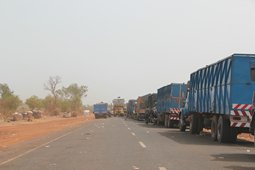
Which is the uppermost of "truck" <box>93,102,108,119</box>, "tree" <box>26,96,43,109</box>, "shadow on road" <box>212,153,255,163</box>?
"tree" <box>26,96,43,109</box>

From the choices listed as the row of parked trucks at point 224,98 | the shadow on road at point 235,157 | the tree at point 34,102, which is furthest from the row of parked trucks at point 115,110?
the shadow on road at point 235,157

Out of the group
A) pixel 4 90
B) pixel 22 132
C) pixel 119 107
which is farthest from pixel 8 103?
pixel 22 132

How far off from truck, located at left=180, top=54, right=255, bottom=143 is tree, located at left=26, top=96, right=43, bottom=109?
11561cm

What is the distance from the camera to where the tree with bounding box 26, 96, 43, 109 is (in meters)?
138

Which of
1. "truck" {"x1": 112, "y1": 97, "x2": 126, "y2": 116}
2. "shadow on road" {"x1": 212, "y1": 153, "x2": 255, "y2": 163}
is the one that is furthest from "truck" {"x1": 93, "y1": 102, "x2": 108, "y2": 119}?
"shadow on road" {"x1": 212, "y1": 153, "x2": 255, "y2": 163}

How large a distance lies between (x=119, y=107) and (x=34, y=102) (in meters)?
41.2

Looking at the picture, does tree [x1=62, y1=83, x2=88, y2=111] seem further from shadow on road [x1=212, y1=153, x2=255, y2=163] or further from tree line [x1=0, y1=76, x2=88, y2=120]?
shadow on road [x1=212, y1=153, x2=255, y2=163]

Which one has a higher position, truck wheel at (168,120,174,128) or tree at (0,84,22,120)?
tree at (0,84,22,120)

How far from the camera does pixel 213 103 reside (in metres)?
24.0

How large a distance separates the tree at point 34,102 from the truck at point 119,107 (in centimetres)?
3800

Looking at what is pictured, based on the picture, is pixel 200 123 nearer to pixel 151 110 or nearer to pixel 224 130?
pixel 224 130

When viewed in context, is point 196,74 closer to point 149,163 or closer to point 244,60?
point 244,60

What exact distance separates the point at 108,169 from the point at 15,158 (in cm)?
458

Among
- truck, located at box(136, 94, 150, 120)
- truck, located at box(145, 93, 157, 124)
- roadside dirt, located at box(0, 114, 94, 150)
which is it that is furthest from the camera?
truck, located at box(136, 94, 150, 120)
